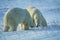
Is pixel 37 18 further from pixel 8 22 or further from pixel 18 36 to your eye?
pixel 18 36

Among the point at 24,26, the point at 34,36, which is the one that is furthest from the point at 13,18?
the point at 34,36

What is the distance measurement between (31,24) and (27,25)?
0.57ft

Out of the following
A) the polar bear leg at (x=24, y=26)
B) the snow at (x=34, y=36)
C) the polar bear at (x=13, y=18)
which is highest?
the polar bear at (x=13, y=18)

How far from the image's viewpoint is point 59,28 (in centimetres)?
693

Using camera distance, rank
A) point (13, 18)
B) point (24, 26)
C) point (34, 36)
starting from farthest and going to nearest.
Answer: point (24, 26)
point (13, 18)
point (34, 36)

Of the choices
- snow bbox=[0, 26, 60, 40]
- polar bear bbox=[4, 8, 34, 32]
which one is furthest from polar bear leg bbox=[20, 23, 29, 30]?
snow bbox=[0, 26, 60, 40]

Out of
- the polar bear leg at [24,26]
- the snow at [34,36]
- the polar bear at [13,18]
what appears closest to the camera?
the snow at [34,36]

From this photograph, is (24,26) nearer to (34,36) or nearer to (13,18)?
(13,18)

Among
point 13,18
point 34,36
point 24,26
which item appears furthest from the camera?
point 24,26

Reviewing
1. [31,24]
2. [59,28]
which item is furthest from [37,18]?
[59,28]

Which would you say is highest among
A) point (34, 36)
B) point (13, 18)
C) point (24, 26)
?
point (13, 18)

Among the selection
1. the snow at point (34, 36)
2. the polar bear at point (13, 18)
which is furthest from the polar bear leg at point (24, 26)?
the snow at point (34, 36)

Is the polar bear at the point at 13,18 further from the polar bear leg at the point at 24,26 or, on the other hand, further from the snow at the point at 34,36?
the snow at the point at 34,36

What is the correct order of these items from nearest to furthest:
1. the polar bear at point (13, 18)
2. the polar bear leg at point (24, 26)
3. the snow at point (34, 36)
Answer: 1. the snow at point (34, 36)
2. the polar bear at point (13, 18)
3. the polar bear leg at point (24, 26)
